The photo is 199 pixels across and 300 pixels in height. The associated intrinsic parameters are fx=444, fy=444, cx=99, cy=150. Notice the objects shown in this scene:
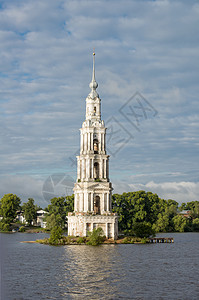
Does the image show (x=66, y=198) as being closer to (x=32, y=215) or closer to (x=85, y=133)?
(x=32, y=215)

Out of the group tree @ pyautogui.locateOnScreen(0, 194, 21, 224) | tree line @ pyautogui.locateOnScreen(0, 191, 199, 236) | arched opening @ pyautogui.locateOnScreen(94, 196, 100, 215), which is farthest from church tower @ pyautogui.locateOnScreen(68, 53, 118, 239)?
tree @ pyautogui.locateOnScreen(0, 194, 21, 224)

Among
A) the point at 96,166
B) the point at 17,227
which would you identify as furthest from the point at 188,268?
the point at 17,227

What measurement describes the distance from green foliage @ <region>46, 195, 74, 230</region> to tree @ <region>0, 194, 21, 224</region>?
25813mm

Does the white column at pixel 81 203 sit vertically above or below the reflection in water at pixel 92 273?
above

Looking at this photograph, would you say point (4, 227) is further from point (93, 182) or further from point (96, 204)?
point (93, 182)

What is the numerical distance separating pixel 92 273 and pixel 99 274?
1237 mm

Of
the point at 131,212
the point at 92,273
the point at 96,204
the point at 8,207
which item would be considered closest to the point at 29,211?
the point at 8,207

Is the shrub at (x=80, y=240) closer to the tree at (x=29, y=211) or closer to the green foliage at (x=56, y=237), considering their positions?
the green foliage at (x=56, y=237)

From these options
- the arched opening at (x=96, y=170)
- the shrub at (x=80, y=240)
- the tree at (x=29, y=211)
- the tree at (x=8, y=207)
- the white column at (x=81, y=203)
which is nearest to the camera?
the shrub at (x=80, y=240)

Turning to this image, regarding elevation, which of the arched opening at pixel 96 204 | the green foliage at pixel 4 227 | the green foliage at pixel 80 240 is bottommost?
the green foliage at pixel 80 240

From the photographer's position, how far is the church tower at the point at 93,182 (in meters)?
99.4

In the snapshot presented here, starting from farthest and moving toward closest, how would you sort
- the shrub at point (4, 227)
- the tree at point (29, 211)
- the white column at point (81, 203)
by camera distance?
the tree at point (29, 211), the shrub at point (4, 227), the white column at point (81, 203)

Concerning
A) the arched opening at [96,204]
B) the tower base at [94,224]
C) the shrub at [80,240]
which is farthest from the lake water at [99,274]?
the arched opening at [96,204]

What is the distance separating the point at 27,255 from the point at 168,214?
10515 centimetres
